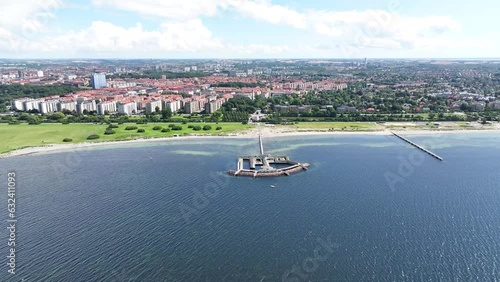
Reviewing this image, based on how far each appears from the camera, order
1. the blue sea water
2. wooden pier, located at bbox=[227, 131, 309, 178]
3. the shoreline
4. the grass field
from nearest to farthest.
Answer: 1. the blue sea water
2. wooden pier, located at bbox=[227, 131, 309, 178]
3. the shoreline
4. the grass field

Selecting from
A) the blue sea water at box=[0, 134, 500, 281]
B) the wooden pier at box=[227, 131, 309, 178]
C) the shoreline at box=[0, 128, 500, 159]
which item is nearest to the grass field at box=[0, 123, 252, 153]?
the shoreline at box=[0, 128, 500, 159]

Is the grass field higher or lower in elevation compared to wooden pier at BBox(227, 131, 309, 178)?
lower

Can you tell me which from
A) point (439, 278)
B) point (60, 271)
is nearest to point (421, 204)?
point (439, 278)

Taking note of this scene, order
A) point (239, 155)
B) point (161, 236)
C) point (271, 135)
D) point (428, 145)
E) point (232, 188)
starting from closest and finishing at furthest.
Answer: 1. point (161, 236)
2. point (232, 188)
3. point (239, 155)
4. point (428, 145)
5. point (271, 135)

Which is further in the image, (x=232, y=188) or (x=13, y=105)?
(x=13, y=105)

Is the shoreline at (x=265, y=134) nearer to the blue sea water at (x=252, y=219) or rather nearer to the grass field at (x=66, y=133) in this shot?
the grass field at (x=66, y=133)

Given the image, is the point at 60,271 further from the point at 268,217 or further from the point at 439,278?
the point at 439,278

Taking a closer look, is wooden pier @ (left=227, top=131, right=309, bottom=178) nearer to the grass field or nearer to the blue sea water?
the blue sea water
